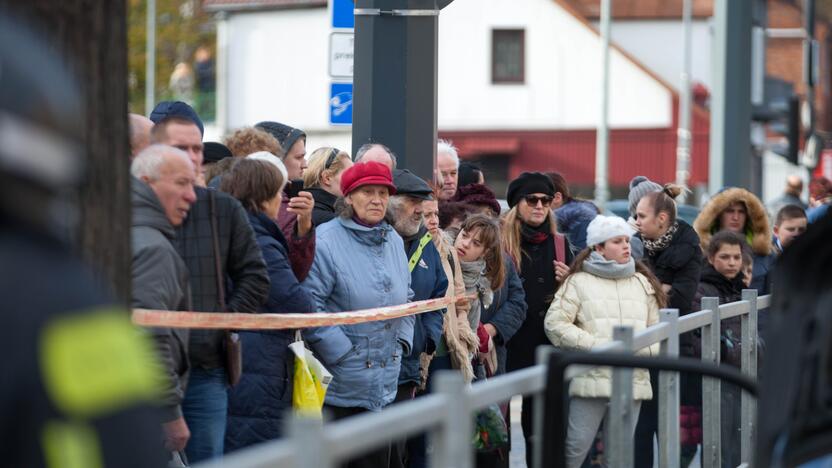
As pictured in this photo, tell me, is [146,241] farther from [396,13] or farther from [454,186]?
[454,186]

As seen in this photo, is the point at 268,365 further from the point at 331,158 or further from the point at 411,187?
the point at 331,158

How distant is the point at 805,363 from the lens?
3811mm

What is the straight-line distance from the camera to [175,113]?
7344 millimetres

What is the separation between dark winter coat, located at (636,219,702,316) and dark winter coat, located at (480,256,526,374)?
3.63 feet

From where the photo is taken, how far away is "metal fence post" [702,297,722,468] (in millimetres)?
7285

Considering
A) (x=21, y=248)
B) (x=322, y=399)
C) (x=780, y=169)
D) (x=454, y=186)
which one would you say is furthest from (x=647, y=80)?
(x=21, y=248)

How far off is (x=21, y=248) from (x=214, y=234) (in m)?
4.28

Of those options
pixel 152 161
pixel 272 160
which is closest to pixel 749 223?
pixel 272 160

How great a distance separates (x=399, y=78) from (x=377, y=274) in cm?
166

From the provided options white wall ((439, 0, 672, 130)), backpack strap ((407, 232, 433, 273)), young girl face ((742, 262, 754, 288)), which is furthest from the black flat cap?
white wall ((439, 0, 672, 130))

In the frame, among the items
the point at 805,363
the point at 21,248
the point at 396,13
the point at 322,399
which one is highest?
the point at 396,13

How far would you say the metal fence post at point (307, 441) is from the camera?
316 cm

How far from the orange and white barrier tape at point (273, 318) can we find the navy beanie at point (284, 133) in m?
1.25

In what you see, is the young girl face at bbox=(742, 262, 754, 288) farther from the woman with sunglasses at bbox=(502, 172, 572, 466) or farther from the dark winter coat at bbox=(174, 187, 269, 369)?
the dark winter coat at bbox=(174, 187, 269, 369)
